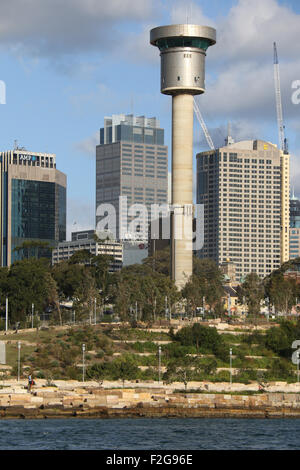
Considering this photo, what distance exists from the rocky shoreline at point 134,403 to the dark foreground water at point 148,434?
7.90 ft

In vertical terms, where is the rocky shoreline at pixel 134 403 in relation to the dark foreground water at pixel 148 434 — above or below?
above

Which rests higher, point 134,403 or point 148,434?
point 134,403

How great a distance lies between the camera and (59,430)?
105750 millimetres

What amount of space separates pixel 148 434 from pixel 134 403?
17.1 metres

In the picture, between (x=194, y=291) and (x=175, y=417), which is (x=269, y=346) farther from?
(x=175, y=417)

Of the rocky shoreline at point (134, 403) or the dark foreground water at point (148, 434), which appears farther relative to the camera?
the rocky shoreline at point (134, 403)

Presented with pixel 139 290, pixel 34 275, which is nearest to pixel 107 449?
pixel 139 290

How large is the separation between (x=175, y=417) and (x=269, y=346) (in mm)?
45910

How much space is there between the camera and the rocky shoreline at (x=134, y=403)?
118 m

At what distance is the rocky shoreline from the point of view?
117875mm

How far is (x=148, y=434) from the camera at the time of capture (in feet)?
342

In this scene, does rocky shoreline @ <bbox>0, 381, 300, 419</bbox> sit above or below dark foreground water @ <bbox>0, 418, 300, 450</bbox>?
above

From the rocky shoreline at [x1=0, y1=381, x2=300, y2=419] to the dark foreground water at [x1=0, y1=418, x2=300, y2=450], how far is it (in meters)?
2.41

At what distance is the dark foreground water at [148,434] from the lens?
96500 millimetres
